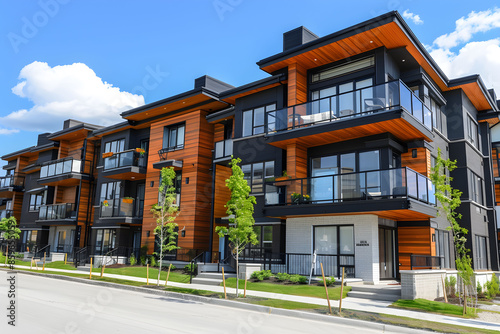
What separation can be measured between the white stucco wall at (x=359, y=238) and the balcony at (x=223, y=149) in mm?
7105

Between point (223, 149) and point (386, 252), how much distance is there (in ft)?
37.5

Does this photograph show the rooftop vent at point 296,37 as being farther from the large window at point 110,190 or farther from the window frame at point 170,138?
the large window at point 110,190

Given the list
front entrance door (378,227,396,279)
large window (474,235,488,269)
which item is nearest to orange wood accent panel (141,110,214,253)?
front entrance door (378,227,396,279)

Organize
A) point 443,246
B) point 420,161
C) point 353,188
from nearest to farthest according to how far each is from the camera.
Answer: point 353,188
point 420,161
point 443,246

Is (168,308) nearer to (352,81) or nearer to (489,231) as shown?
(352,81)

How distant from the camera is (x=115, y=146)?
112 ft

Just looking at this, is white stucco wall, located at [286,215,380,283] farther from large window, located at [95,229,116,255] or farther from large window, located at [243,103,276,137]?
large window, located at [95,229,116,255]

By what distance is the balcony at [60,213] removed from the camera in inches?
1381

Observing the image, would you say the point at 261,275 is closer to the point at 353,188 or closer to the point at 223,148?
the point at 353,188

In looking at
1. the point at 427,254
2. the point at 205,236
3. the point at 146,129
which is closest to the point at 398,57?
the point at 427,254

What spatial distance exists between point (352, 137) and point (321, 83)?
3800 mm

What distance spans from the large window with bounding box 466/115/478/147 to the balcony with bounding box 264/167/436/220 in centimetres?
774

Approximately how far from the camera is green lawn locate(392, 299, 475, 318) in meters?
12.9

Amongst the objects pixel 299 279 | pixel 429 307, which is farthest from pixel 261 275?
pixel 429 307
